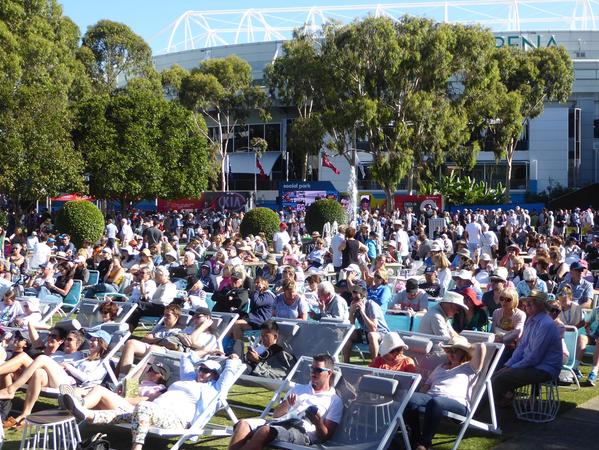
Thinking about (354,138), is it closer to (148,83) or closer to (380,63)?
(380,63)

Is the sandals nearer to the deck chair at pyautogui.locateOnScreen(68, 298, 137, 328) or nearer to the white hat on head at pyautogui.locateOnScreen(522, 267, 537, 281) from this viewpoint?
the deck chair at pyautogui.locateOnScreen(68, 298, 137, 328)

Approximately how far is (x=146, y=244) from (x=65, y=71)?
19683mm

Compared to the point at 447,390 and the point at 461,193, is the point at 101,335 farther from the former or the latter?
the point at 461,193

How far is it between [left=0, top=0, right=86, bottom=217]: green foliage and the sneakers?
2692 cm

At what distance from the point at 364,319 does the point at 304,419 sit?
2.71 m

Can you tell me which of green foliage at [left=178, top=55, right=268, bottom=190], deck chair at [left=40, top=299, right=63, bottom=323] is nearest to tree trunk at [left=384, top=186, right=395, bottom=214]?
green foliage at [left=178, top=55, right=268, bottom=190]

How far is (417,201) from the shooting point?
127 ft

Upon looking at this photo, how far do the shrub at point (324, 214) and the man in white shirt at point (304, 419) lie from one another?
79.6ft

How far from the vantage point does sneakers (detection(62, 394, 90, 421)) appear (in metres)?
6.41

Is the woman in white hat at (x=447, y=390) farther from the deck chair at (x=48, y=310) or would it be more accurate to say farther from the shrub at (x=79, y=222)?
the shrub at (x=79, y=222)

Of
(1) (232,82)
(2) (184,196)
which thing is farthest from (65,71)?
(1) (232,82)

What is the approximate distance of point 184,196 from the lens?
4241 cm

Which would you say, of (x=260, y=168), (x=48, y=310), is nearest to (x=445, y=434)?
(x=48, y=310)

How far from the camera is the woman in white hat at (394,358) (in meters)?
6.96
